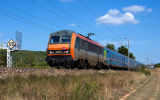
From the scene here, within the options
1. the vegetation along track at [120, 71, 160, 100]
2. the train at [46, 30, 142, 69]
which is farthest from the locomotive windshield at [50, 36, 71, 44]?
the vegetation along track at [120, 71, 160, 100]

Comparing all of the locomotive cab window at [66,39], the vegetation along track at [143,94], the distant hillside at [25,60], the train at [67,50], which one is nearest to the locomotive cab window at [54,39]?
the train at [67,50]

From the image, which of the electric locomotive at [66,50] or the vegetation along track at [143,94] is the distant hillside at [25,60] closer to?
the electric locomotive at [66,50]

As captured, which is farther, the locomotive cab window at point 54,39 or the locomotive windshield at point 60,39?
the locomotive cab window at point 54,39

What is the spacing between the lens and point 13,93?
17.5ft

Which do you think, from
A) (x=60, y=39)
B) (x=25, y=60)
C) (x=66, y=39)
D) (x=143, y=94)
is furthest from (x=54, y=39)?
(x=25, y=60)

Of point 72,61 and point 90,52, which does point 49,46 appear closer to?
point 72,61

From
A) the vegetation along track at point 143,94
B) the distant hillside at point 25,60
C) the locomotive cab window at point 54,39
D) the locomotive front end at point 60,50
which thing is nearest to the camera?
the vegetation along track at point 143,94

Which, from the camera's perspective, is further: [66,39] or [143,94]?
[66,39]

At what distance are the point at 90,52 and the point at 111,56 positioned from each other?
10.9m

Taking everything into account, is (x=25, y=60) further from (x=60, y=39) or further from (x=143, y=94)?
(x=143, y=94)

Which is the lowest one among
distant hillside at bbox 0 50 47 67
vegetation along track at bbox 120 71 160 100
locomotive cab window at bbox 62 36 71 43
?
vegetation along track at bbox 120 71 160 100

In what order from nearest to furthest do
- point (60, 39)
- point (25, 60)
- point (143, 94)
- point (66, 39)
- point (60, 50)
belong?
1. point (143, 94)
2. point (60, 50)
3. point (66, 39)
4. point (60, 39)
5. point (25, 60)

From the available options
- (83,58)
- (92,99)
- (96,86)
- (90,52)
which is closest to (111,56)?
(90,52)

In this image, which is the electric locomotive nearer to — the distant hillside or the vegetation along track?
the distant hillside
